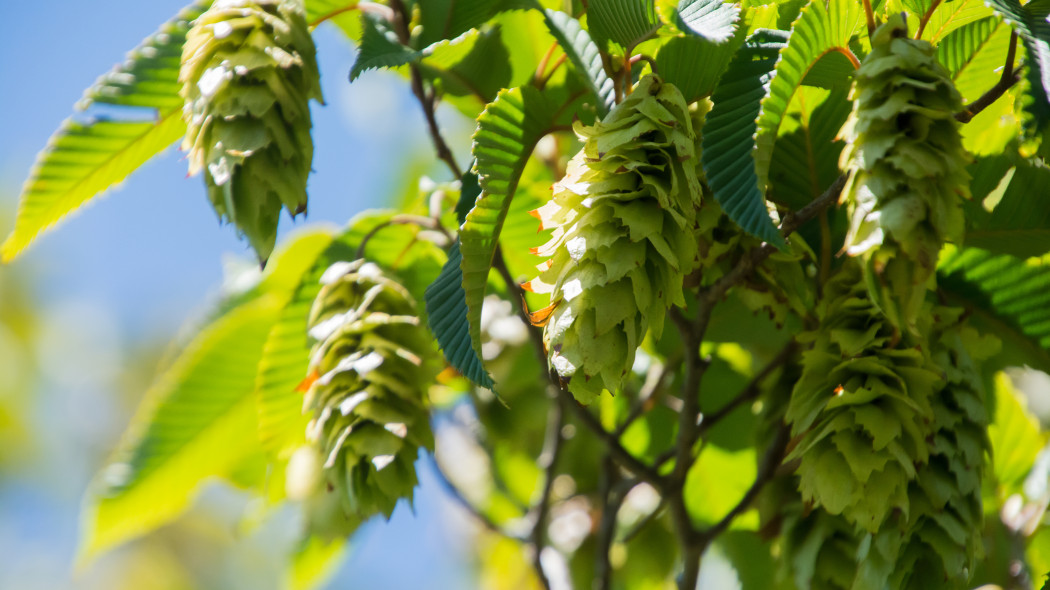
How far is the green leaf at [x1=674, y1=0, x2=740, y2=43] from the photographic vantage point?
2.55 feet

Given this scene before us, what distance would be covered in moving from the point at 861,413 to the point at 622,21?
45 cm

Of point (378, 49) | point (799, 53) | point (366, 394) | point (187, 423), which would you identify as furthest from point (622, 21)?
point (187, 423)

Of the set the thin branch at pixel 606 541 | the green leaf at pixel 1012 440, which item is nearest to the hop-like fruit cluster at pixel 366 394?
the thin branch at pixel 606 541

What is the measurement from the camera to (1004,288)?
1058 millimetres

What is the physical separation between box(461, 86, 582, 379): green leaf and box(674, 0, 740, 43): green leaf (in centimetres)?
17

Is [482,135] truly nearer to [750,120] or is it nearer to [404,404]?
[750,120]

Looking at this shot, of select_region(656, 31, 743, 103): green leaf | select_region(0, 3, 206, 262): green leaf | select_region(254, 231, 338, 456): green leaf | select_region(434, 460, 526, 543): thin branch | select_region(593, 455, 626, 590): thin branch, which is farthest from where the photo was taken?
select_region(434, 460, 526, 543): thin branch

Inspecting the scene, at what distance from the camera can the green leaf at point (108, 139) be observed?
44.4 inches

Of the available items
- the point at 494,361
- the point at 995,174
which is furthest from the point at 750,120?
the point at 494,361

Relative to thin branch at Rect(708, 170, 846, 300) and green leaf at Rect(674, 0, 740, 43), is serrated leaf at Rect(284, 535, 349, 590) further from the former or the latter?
green leaf at Rect(674, 0, 740, 43)

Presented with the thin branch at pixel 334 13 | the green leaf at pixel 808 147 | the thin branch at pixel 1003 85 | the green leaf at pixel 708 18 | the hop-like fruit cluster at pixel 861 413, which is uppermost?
the green leaf at pixel 708 18

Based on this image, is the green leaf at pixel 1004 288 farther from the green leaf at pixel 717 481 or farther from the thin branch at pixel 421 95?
the thin branch at pixel 421 95

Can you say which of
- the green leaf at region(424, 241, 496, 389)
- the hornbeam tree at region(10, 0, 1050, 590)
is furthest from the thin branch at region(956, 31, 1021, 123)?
the green leaf at region(424, 241, 496, 389)

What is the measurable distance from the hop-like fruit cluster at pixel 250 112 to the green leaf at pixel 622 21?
0.33 meters
